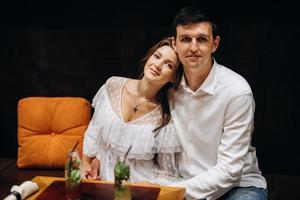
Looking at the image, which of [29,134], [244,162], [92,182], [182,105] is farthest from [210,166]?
[29,134]

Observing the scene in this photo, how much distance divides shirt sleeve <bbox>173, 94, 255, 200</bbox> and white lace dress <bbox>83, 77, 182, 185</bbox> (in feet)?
0.97

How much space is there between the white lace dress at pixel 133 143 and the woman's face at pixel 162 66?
0.24 metres

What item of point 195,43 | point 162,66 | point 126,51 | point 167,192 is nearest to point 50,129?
point 126,51

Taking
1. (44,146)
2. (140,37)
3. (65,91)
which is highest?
(140,37)

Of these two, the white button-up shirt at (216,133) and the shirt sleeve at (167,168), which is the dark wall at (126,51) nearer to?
the white button-up shirt at (216,133)

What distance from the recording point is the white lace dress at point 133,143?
290 centimetres

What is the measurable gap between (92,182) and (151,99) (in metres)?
0.72

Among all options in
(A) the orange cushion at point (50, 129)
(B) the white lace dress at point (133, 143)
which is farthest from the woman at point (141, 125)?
(A) the orange cushion at point (50, 129)

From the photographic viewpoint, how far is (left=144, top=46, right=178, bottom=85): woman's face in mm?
2850

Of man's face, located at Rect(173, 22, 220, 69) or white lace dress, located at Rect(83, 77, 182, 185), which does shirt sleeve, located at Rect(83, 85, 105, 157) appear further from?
man's face, located at Rect(173, 22, 220, 69)

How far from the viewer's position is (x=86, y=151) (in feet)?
10.3

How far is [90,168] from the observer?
3121mm

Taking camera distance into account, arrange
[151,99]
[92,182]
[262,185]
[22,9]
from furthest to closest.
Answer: [22,9], [151,99], [262,185], [92,182]

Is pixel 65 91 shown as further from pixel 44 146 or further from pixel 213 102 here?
pixel 213 102
